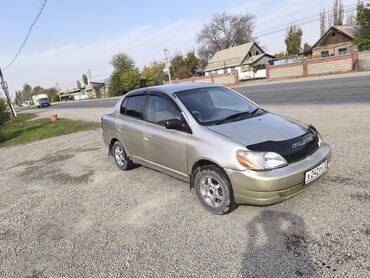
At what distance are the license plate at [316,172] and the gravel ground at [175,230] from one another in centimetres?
37

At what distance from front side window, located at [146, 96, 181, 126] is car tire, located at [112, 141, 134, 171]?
127 centimetres

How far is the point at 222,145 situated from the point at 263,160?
522 mm

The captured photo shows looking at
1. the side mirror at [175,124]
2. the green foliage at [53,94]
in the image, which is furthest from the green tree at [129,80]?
the side mirror at [175,124]

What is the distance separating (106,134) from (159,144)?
2219 mm

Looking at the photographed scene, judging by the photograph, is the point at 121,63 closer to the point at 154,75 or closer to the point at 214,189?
the point at 154,75

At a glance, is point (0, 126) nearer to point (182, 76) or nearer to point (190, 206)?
point (190, 206)

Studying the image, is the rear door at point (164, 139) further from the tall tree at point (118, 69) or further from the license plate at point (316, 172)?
the tall tree at point (118, 69)

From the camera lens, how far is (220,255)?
3.18 meters

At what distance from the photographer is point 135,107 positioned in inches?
219

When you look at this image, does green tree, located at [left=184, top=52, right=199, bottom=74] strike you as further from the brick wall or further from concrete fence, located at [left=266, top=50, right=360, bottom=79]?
the brick wall

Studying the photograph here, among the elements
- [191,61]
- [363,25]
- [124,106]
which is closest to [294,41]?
[363,25]

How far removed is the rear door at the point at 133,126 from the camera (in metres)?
5.31

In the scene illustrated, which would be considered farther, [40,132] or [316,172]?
[40,132]

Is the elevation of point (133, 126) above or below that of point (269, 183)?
above
